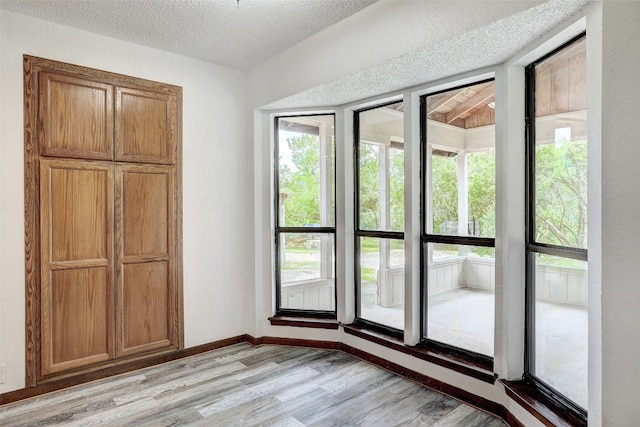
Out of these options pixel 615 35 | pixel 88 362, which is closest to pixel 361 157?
pixel 615 35

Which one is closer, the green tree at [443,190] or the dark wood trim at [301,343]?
the green tree at [443,190]

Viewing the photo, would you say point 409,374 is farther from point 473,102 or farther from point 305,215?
point 473,102

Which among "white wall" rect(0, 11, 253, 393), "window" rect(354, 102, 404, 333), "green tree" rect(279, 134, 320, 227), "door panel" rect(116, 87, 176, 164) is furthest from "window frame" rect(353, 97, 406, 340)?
"door panel" rect(116, 87, 176, 164)

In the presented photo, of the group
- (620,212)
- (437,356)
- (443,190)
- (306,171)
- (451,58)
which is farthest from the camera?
(306,171)

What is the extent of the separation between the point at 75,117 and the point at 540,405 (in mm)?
3695

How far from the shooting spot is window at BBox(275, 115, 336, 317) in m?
3.67

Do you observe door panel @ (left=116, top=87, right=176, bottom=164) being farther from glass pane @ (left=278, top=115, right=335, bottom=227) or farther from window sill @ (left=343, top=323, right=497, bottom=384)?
window sill @ (left=343, top=323, right=497, bottom=384)

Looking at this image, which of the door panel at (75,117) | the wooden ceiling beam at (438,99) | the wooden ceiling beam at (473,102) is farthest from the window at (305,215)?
the door panel at (75,117)

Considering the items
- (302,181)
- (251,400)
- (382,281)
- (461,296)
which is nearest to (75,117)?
(302,181)

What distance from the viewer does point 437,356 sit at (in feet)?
8.98

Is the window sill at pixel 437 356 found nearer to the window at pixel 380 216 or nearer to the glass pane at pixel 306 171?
the window at pixel 380 216

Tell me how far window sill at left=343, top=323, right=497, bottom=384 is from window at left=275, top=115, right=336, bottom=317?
20.6 inches

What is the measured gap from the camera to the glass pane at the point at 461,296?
262 cm

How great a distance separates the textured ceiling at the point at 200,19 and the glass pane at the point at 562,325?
2067 millimetres
